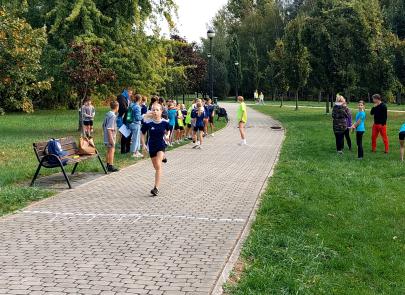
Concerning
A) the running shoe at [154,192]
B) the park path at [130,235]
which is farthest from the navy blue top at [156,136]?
the park path at [130,235]

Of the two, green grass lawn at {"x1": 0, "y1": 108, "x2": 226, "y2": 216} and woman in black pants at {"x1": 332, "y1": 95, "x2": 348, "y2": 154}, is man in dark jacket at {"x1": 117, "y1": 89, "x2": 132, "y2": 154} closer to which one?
green grass lawn at {"x1": 0, "y1": 108, "x2": 226, "y2": 216}

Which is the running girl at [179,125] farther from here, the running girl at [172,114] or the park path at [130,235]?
the park path at [130,235]

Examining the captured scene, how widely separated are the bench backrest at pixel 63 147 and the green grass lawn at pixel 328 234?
174 inches

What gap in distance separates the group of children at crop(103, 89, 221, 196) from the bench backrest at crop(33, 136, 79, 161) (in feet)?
3.03

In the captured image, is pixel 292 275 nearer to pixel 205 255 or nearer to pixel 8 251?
pixel 205 255

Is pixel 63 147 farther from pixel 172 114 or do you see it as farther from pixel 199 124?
pixel 172 114

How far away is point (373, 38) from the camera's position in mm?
31188

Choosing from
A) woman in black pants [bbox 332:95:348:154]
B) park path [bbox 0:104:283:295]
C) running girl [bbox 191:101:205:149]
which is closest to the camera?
park path [bbox 0:104:283:295]

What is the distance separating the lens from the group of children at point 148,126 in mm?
9578

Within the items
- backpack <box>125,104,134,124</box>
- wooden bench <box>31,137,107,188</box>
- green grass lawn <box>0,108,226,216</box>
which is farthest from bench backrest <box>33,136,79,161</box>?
backpack <box>125,104,134,124</box>

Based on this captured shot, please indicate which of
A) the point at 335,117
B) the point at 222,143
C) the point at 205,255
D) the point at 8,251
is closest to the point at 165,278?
the point at 205,255

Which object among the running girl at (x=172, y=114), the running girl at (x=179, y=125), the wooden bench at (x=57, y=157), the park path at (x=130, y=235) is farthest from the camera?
the running girl at (x=179, y=125)

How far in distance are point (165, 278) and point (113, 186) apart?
5.34 meters

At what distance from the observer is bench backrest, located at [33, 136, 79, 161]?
32.9 feet
